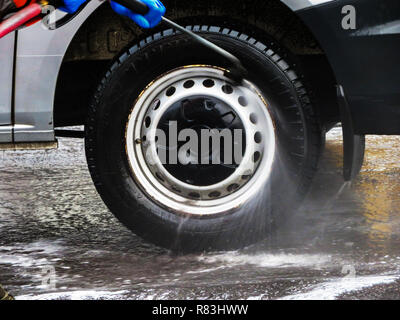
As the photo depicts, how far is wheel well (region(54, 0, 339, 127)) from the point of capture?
13.9 ft

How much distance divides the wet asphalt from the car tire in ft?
0.47

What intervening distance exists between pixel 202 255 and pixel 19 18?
161 cm

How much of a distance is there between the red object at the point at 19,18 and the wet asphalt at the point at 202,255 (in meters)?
1.20

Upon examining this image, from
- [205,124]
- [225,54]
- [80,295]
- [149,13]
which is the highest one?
[149,13]

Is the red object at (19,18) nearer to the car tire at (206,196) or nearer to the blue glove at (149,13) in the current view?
the blue glove at (149,13)

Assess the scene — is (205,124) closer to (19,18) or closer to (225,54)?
(225,54)

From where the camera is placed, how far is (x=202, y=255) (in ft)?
13.8

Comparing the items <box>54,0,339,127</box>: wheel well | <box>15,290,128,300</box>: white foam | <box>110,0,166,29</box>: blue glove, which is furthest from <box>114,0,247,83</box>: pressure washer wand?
<box>15,290,128,300</box>: white foam

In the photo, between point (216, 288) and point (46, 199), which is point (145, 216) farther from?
point (46, 199)

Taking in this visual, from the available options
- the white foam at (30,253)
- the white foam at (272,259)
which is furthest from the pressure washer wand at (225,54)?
the white foam at (30,253)

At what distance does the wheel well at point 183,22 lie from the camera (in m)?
4.25

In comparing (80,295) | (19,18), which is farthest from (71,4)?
(80,295)

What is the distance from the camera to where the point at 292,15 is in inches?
167

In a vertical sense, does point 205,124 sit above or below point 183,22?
below
